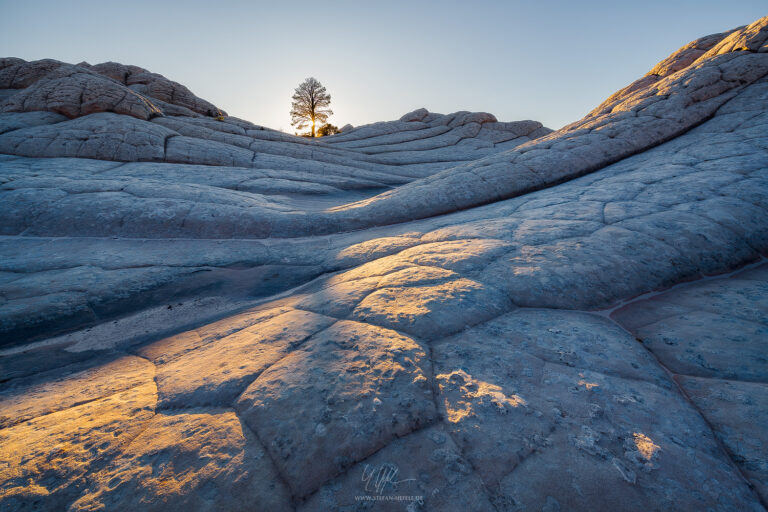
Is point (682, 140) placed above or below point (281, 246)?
above

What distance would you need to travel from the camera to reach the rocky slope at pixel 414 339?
0.75 meters

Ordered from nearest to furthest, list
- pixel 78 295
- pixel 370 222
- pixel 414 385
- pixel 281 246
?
1. pixel 414 385
2. pixel 78 295
3. pixel 281 246
4. pixel 370 222

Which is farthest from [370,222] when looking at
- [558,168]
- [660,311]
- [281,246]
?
[660,311]

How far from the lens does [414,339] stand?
4.04 feet

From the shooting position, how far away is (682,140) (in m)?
3.60

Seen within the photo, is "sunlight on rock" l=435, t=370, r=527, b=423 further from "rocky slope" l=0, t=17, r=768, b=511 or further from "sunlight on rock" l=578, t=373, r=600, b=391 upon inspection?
"sunlight on rock" l=578, t=373, r=600, b=391

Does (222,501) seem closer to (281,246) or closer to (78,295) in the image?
(78,295)

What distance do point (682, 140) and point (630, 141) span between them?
0.49 meters
